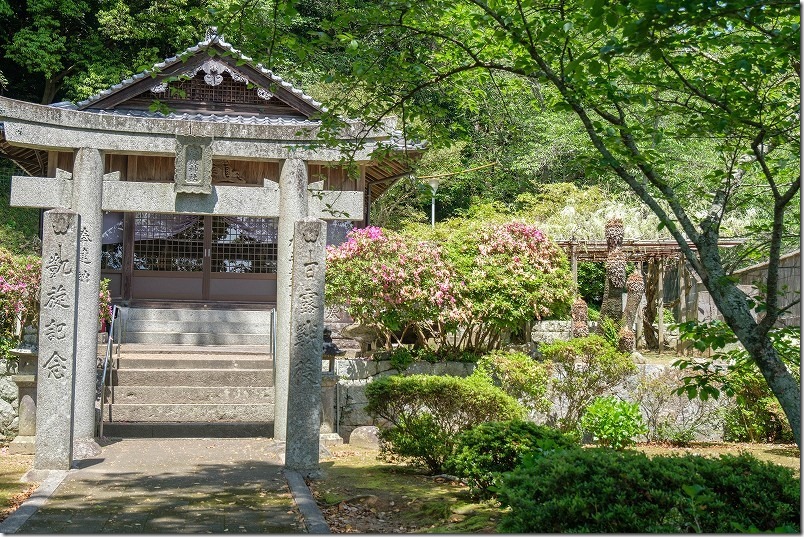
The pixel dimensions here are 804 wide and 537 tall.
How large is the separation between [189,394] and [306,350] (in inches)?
180

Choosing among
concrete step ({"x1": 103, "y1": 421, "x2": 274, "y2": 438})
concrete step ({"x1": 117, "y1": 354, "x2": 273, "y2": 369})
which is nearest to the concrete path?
concrete step ({"x1": 103, "y1": 421, "x2": 274, "y2": 438})

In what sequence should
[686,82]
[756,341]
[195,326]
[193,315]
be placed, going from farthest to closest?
[193,315]
[195,326]
[686,82]
[756,341]

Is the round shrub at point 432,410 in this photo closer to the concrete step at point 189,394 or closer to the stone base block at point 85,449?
the concrete step at point 189,394

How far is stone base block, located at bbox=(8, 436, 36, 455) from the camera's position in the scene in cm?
1088

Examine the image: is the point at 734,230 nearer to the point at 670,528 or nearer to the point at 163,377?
the point at 163,377

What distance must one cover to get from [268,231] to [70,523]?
13805mm

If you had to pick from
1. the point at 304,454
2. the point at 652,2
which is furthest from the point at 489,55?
the point at 652,2

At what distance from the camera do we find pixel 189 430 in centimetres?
1222

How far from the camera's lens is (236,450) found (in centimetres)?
1109

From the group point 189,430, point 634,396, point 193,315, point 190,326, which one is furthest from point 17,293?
point 634,396

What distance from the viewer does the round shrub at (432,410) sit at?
32.2 feet

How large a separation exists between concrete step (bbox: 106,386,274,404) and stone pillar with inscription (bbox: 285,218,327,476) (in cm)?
393

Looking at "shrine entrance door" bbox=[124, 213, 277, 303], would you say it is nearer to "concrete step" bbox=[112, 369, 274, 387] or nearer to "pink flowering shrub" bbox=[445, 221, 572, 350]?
"concrete step" bbox=[112, 369, 274, 387]

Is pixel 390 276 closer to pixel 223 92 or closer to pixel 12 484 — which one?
pixel 12 484
